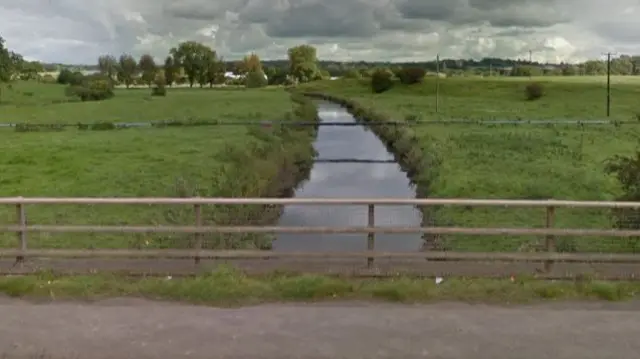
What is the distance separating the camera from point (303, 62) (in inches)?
6004

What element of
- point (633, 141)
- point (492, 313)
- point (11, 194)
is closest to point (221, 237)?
point (492, 313)

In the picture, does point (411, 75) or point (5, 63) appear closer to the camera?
point (5, 63)

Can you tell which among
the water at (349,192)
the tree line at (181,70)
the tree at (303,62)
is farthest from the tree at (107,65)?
the water at (349,192)

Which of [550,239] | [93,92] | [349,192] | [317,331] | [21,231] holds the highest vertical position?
[93,92]

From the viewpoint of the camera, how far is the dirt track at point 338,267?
8.91m

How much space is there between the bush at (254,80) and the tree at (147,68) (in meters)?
18.7

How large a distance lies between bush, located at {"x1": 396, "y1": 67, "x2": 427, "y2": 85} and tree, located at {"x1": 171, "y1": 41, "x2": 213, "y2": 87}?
125 feet

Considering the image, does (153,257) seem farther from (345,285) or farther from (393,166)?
(393,166)

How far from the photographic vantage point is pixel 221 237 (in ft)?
39.0

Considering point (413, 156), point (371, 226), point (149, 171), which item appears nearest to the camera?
point (371, 226)

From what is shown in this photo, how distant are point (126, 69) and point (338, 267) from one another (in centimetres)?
13623

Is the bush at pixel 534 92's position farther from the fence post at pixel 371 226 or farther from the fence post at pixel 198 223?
the fence post at pixel 198 223

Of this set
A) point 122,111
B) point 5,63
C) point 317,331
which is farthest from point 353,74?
point 317,331

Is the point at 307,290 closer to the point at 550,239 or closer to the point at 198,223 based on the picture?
the point at 198,223
